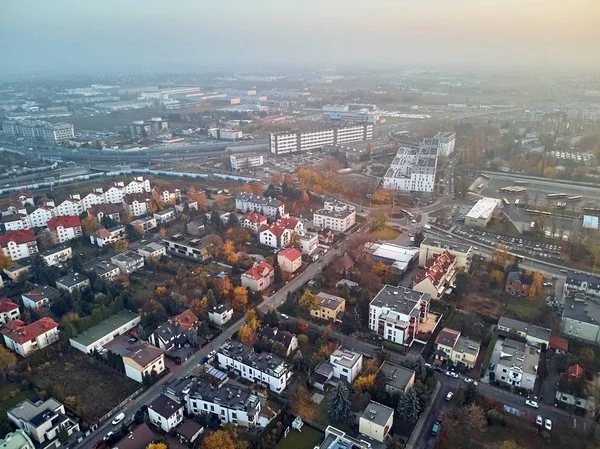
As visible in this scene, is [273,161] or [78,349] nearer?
[78,349]

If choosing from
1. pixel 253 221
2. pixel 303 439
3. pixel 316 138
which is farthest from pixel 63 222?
pixel 316 138

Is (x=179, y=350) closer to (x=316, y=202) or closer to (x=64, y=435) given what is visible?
(x=64, y=435)

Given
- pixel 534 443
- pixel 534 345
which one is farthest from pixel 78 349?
pixel 534 345

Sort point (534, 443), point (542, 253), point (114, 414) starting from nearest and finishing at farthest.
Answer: point (534, 443) < point (114, 414) < point (542, 253)

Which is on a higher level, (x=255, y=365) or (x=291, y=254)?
(x=291, y=254)

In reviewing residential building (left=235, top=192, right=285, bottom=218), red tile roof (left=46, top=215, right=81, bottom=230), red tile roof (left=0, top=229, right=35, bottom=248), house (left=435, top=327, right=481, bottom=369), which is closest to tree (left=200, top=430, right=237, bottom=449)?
house (left=435, top=327, right=481, bottom=369)

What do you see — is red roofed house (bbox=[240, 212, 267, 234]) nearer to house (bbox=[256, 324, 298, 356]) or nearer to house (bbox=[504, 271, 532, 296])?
house (bbox=[256, 324, 298, 356])

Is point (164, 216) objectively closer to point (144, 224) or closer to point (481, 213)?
point (144, 224)

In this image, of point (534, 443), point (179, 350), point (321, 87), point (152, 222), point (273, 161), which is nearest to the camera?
point (534, 443)
